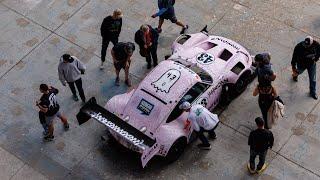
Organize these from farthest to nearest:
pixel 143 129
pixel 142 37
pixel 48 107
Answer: pixel 142 37, pixel 48 107, pixel 143 129

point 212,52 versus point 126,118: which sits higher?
point 212,52

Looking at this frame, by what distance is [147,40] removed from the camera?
1130 cm

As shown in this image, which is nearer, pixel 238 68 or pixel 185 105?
pixel 185 105

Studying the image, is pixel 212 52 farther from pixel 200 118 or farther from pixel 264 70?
pixel 200 118

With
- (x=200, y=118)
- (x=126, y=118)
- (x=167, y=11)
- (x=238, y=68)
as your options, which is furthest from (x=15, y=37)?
(x=200, y=118)

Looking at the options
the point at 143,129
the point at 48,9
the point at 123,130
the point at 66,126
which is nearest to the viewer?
the point at 123,130

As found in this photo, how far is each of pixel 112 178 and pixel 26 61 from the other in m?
3.88

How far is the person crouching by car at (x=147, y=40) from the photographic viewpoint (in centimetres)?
1116

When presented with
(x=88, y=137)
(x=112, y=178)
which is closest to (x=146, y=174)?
(x=112, y=178)

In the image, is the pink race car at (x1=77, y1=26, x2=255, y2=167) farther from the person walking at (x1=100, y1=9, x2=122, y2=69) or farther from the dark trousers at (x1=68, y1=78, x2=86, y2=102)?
the person walking at (x1=100, y1=9, x2=122, y2=69)

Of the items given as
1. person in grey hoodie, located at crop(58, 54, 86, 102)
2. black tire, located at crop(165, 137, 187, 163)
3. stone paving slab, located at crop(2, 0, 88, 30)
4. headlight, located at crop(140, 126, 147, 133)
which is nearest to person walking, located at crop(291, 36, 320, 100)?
→ black tire, located at crop(165, 137, 187, 163)

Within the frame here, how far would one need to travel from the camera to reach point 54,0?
13.8 meters

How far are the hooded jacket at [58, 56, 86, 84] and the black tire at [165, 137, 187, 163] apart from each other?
8.03 feet

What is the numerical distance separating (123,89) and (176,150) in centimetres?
227
